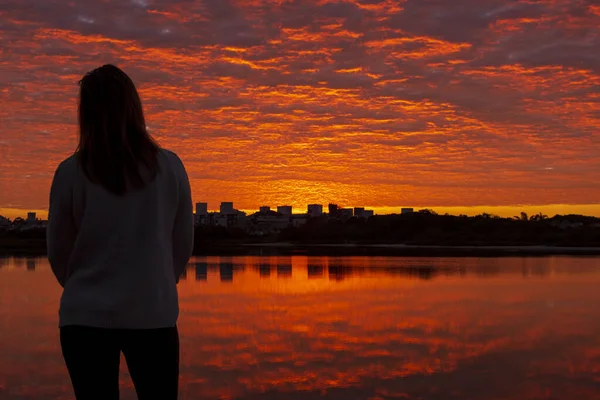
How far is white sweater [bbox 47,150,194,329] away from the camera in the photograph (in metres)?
2.42

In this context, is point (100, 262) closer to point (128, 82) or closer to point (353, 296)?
point (128, 82)

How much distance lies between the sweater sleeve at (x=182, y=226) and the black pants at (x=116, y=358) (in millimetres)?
266

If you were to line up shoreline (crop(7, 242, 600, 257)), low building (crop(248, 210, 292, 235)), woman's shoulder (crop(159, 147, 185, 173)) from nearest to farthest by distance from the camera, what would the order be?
1. woman's shoulder (crop(159, 147, 185, 173))
2. shoreline (crop(7, 242, 600, 257))
3. low building (crop(248, 210, 292, 235))

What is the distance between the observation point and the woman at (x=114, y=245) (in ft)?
7.96

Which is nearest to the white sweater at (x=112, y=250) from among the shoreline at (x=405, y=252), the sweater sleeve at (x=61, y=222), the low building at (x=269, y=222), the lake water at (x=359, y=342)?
the sweater sleeve at (x=61, y=222)

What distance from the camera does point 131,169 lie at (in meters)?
2.47

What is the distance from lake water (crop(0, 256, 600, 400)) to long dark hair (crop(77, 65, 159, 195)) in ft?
17.5

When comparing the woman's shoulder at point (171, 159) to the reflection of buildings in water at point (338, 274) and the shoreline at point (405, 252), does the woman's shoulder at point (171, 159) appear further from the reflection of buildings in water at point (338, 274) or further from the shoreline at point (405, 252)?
the shoreline at point (405, 252)

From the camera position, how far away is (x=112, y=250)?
2.44m

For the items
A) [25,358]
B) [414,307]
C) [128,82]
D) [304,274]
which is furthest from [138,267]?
[304,274]

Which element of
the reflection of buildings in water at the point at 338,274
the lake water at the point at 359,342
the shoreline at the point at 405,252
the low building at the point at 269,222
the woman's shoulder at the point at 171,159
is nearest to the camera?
the woman's shoulder at the point at 171,159

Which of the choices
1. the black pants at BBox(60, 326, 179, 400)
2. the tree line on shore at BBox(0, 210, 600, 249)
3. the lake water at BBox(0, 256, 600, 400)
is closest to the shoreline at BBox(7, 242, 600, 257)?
the tree line on shore at BBox(0, 210, 600, 249)

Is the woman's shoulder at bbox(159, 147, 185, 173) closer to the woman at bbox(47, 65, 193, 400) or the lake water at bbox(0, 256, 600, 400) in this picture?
the woman at bbox(47, 65, 193, 400)

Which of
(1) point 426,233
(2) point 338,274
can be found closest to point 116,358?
(2) point 338,274
